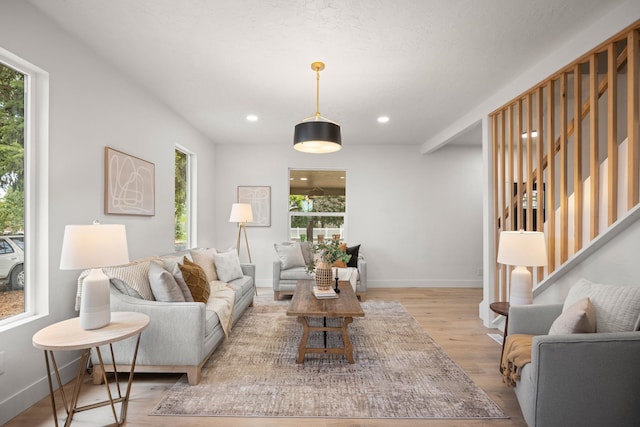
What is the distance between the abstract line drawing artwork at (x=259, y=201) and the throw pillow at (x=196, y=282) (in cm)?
292

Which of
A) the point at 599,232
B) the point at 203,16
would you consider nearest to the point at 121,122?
the point at 203,16

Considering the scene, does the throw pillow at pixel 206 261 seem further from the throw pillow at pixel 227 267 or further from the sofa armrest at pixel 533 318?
the sofa armrest at pixel 533 318

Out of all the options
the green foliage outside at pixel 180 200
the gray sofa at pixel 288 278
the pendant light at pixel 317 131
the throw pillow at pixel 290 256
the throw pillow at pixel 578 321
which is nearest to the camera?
the throw pillow at pixel 578 321

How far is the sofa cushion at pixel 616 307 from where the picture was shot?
183cm

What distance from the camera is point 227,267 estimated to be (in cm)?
422

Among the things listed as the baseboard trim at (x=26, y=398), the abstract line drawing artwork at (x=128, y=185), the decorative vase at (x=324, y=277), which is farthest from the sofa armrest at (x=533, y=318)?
the abstract line drawing artwork at (x=128, y=185)

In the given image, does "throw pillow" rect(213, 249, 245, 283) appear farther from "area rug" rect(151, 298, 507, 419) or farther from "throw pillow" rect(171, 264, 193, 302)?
"throw pillow" rect(171, 264, 193, 302)

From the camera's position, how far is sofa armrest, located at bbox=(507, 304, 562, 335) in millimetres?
2287

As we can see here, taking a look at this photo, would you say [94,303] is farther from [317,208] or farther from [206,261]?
[317,208]

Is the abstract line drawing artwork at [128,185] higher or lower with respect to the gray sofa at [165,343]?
higher

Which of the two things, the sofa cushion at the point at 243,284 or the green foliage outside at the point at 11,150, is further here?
the sofa cushion at the point at 243,284

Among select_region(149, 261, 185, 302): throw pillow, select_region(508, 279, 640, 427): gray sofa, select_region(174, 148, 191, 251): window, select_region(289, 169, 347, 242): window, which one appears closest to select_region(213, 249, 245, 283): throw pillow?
select_region(174, 148, 191, 251): window

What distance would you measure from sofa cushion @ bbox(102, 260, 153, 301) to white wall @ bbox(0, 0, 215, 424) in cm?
34

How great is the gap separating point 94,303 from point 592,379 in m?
2.85
